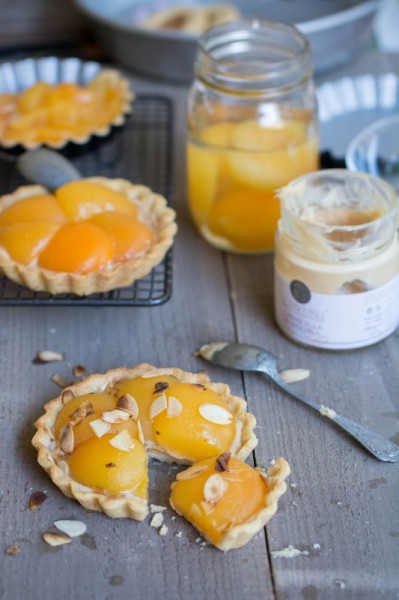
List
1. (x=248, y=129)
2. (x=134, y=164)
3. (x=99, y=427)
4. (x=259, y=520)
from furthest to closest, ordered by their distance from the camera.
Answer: (x=134, y=164)
(x=248, y=129)
(x=99, y=427)
(x=259, y=520)

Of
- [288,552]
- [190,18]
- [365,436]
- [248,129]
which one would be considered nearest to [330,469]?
[365,436]

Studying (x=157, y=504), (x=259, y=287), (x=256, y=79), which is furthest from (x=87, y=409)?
(x=256, y=79)

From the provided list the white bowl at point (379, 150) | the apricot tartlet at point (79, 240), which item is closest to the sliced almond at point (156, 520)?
the apricot tartlet at point (79, 240)

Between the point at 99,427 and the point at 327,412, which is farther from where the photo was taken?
the point at 327,412

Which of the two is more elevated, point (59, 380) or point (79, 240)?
point (79, 240)

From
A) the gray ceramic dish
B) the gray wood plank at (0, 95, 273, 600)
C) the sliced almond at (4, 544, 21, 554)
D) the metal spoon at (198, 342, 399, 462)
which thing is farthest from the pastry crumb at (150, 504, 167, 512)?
the gray ceramic dish

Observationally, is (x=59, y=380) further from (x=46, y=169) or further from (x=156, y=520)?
(x=46, y=169)
